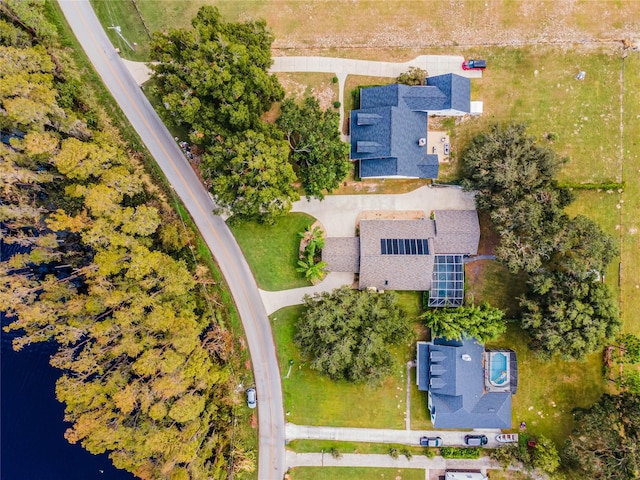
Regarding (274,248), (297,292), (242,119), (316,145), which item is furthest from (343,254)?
(242,119)

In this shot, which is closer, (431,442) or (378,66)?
(431,442)

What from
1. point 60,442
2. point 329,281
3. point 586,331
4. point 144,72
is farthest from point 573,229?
point 60,442

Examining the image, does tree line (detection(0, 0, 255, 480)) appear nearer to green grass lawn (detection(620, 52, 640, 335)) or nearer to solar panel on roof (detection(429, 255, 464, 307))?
solar panel on roof (detection(429, 255, 464, 307))

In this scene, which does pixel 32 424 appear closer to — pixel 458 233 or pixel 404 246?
pixel 404 246

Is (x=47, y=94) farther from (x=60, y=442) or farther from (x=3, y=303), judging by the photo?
(x=60, y=442)

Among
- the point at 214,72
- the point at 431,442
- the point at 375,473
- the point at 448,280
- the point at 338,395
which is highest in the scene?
the point at 214,72

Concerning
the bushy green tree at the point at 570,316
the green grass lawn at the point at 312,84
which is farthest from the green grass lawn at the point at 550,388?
the green grass lawn at the point at 312,84

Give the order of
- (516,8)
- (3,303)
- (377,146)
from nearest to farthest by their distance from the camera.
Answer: (3,303) < (377,146) < (516,8)
